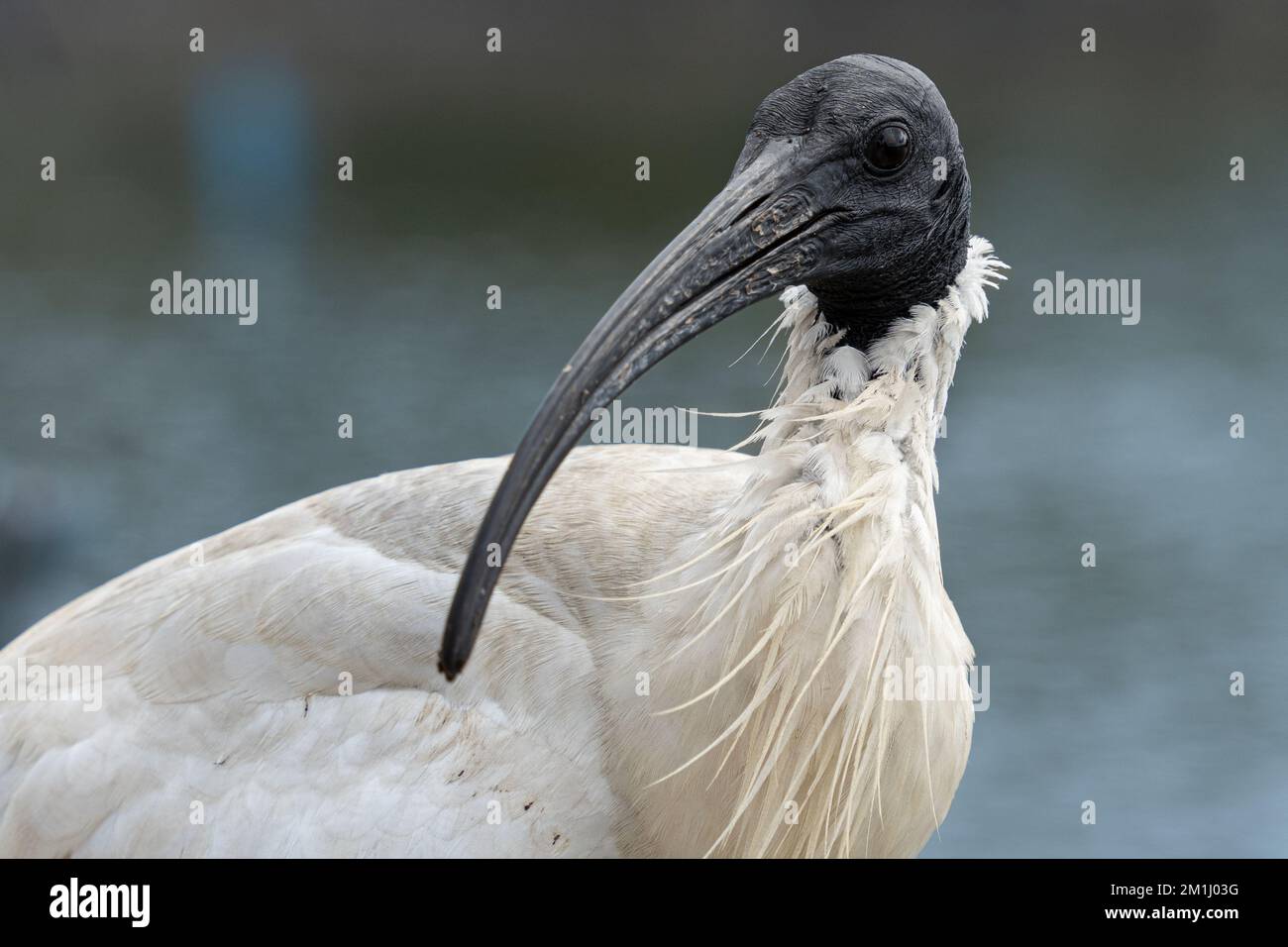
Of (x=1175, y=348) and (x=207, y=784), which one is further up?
(x=1175, y=348)

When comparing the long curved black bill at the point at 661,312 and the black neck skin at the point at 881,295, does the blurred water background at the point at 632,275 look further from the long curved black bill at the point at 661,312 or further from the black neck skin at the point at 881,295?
the long curved black bill at the point at 661,312

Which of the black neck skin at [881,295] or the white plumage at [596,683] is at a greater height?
the black neck skin at [881,295]

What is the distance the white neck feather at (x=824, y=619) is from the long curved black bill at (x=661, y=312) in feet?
0.71

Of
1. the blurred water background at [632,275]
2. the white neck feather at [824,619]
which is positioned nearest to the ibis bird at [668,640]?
the white neck feather at [824,619]

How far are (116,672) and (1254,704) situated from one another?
4672 millimetres

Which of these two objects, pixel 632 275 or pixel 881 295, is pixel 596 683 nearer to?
pixel 881 295

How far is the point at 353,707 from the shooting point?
249 centimetres

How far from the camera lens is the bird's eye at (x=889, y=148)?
2.29m

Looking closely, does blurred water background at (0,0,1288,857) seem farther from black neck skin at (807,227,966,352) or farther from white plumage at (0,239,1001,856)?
black neck skin at (807,227,966,352)

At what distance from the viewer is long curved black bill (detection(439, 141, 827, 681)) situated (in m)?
1.99

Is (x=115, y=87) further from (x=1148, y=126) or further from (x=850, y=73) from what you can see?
(x=850, y=73)

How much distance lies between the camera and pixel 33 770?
2.54 metres
